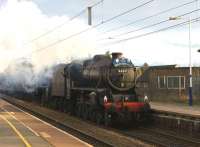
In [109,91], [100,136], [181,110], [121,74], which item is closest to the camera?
[100,136]

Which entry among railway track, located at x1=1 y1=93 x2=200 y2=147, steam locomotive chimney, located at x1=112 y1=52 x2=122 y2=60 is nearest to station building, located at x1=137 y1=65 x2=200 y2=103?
steam locomotive chimney, located at x1=112 y1=52 x2=122 y2=60

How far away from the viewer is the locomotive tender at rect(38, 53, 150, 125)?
25.8 meters

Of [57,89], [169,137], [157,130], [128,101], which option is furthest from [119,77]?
[57,89]

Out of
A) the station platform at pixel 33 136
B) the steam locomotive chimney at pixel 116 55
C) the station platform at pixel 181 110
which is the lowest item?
the station platform at pixel 33 136

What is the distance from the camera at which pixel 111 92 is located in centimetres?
2662

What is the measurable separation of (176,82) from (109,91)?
29.2 m

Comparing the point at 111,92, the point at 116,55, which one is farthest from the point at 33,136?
the point at 116,55

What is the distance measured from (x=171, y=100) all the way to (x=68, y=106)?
19.5 metres

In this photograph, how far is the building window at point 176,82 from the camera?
54.2 m

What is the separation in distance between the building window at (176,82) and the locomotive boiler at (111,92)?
25.8m

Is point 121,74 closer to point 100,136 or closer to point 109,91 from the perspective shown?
point 109,91

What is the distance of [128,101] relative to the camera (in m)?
26.3

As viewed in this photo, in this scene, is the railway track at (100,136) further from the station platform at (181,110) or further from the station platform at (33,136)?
the station platform at (181,110)

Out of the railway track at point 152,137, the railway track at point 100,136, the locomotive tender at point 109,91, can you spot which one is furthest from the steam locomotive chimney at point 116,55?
the railway track at point 152,137
